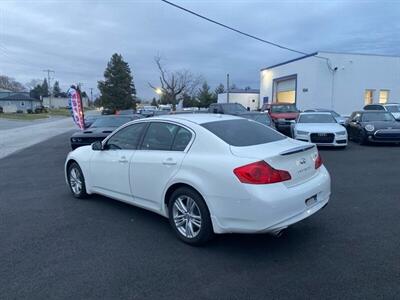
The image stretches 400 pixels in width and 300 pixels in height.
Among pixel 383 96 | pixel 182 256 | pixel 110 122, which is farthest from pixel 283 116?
pixel 383 96

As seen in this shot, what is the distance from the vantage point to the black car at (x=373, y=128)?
43.4 ft

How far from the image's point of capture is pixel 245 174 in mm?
3633

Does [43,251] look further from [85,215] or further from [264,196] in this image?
[264,196]

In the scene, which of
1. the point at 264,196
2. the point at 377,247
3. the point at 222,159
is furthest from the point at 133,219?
the point at 377,247

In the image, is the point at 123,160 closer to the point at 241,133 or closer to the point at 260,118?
the point at 241,133

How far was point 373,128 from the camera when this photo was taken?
13500 millimetres

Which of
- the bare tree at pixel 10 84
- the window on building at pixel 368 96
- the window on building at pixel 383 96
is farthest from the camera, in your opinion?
the bare tree at pixel 10 84

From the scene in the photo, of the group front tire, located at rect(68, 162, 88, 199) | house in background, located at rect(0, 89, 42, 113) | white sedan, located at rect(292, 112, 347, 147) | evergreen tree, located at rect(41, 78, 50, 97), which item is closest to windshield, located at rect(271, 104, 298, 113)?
white sedan, located at rect(292, 112, 347, 147)

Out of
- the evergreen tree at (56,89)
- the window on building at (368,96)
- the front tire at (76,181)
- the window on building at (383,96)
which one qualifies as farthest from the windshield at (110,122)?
the evergreen tree at (56,89)

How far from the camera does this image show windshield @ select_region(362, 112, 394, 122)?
14.3 metres

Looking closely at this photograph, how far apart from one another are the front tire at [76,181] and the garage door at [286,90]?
30.4m

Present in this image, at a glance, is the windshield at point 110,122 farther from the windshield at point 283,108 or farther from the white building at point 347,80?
the white building at point 347,80

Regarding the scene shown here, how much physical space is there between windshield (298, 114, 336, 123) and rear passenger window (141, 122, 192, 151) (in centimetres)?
1053

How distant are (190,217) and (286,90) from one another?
34.4 m
